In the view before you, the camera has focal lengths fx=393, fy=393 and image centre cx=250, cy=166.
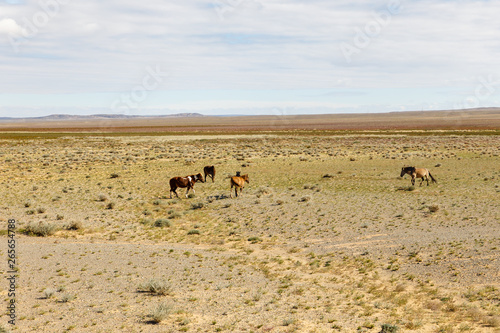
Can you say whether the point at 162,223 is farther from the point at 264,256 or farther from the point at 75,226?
the point at 264,256

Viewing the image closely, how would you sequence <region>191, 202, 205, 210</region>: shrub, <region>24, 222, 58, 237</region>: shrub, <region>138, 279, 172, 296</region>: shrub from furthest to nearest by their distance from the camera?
<region>191, 202, 205, 210</region>: shrub, <region>24, 222, 58, 237</region>: shrub, <region>138, 279, 172, 296</region>: shrub

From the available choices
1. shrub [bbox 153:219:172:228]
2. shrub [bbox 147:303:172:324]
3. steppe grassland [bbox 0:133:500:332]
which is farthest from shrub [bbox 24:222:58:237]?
shrub [bbox 147:303:172:324]

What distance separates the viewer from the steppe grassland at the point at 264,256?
8867 mm

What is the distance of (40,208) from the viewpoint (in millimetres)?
19359

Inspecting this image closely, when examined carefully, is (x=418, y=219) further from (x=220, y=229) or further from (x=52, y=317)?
(x=52, y=317)

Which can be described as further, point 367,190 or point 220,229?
point 367,190

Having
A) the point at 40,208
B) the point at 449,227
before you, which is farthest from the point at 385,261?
the point at 40,208

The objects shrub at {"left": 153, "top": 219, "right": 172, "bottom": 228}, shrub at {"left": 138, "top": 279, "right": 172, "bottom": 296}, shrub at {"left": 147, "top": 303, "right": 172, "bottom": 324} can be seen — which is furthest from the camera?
shrub at {"left": 153, "top": 219, "right": 172, "bottom": 228}

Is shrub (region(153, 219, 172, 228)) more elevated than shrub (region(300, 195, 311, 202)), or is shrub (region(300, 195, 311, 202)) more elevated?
shrub (region(300, 195, 311, 202))

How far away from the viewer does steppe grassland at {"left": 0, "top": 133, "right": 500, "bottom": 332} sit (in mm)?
8867

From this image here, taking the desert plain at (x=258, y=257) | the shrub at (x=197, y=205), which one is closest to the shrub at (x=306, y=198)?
the desert plain at (x=258, y=257)

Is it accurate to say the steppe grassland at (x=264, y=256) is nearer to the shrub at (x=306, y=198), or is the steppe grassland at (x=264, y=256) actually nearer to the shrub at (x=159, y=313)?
the shrub at (x=159, y=313)

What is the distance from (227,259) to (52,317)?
225 inches

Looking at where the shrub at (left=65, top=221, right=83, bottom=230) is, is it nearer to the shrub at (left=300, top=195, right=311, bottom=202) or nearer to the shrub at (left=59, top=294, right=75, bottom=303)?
the shrub at (left=59, top=294, right=75, bottom=303)
